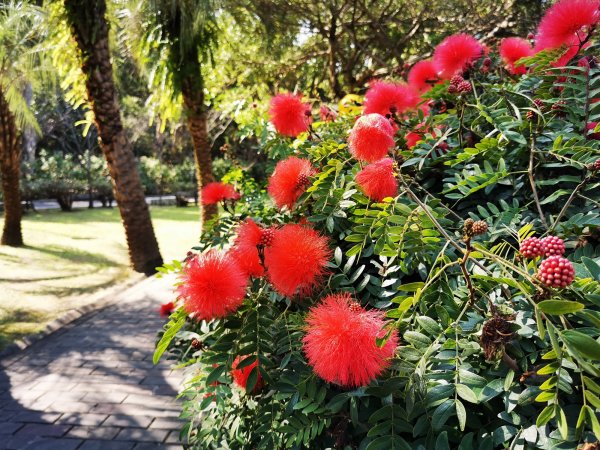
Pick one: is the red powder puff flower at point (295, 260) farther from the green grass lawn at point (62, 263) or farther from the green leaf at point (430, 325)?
the green grass lawn at point (62, 263)

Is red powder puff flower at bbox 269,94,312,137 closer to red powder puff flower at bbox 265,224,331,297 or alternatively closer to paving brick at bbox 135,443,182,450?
red powder puff flower at bbox 265,224,331,297

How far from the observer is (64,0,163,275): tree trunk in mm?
6414

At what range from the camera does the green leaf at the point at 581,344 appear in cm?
65

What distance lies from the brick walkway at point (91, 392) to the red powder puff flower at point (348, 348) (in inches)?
101

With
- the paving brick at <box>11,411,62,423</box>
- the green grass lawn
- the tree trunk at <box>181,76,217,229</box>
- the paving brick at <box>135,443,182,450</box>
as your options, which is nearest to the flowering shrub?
the paving brick at <box>135,443,182,450</box>

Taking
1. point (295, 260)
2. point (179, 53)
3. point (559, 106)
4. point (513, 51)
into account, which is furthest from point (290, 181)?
point (179, 53)

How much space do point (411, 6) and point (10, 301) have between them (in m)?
7.01

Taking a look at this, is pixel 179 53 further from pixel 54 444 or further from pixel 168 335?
pixel 168 335

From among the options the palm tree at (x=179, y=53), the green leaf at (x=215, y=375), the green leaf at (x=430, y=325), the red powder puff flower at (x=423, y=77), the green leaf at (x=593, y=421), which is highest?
the palm tree at (x=179, y=53)

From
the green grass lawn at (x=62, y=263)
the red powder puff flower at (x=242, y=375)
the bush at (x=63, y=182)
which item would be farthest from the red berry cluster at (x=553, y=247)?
the bush at (x=63, y=182)

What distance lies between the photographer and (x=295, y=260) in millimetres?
1100

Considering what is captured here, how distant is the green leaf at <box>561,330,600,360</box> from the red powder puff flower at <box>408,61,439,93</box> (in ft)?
4.64

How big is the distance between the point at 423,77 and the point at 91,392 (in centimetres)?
357

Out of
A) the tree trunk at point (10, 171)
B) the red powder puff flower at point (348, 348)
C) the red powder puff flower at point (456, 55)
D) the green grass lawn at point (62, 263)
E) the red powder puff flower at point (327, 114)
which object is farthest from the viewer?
the tree trunk at point (10, 171)
